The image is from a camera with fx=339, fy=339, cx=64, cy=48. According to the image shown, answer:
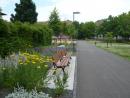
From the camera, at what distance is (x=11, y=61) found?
10906 millimetres

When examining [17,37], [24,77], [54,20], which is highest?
[54,20]

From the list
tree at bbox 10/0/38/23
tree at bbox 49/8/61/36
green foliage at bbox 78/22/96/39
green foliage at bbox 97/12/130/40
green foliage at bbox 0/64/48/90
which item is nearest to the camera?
green foliage at bbox 0/64/48/90

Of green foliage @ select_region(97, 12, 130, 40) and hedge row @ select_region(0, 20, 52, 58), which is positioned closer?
hedge row @ select_region(0, 20, 52, 58)

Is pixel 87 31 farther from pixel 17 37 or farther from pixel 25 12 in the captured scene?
pixel 17 37

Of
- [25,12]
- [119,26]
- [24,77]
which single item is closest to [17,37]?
[24,77]

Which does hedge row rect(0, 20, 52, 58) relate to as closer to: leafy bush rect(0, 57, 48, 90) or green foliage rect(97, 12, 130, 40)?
leafy bush rect(0, 57, 48, 90)

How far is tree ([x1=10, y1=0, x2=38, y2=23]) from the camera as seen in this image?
5819 cm

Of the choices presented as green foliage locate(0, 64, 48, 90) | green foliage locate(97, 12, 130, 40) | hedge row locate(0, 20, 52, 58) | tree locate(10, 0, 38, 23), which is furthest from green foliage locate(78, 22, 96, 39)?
green foliage locate(0, 64, 48, 90)

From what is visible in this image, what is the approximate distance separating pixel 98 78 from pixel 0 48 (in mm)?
6863

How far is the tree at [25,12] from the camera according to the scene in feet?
191

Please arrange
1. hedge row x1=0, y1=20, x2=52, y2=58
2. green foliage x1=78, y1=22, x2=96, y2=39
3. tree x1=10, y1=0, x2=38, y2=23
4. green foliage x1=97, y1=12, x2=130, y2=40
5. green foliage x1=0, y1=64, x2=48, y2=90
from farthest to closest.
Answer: green foliage x1=78, y1=22, x2=96, y2=39, green foliage x1=97, y1=12, x2=130, y2=40, tree x1=10, y1=0, x2=38, y2=23, hedge row x1=0, y1=20, x2=52, y2=58, green foliage x1=0, y1=64, x2=48, y2=90

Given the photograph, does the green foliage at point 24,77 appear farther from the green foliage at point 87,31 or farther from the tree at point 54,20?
the green foliage at point 87,31

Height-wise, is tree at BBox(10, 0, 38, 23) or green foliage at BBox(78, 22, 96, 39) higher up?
tree at BBox(10, 0, 38, 23)

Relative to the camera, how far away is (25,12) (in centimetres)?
5825
